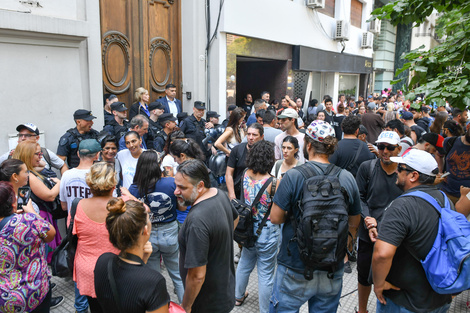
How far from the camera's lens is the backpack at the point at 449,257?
2.27 meters

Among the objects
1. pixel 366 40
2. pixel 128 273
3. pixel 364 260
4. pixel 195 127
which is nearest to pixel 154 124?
pixel 195 127

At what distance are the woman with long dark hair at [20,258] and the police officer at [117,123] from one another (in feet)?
10.6

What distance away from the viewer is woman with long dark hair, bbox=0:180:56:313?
2576 millimetres

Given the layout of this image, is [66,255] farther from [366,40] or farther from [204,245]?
[366,40]

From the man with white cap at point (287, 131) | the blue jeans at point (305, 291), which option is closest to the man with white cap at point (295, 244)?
the blue jeans at point (305, 291)

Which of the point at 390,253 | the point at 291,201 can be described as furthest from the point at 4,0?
the point at 390,253

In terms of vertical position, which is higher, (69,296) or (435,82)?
(435,82)

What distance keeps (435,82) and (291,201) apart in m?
1.82

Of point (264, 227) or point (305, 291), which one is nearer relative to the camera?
point (305, 291)

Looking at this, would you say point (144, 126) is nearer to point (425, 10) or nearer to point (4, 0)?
point (4, 0)

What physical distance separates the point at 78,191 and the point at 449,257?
3262 mm

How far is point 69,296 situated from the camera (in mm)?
4102

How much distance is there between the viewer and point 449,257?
231 centimetres

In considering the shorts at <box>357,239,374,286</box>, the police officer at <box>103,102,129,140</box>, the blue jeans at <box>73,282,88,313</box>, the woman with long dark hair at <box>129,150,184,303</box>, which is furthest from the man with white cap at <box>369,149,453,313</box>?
the police officer at <box>103,102,129,140</box>
